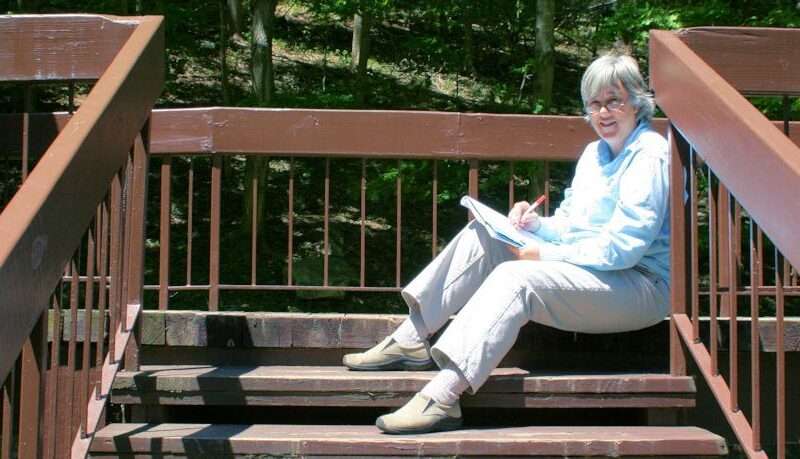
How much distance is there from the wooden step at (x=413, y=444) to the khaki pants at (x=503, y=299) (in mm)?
234

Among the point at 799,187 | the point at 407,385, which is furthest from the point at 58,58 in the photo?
the point at 799,187

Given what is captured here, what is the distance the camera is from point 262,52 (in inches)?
510

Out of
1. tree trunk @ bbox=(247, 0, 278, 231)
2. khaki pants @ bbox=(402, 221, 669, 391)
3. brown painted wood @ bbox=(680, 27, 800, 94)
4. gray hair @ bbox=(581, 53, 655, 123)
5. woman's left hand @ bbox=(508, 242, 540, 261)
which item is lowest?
khaki pants @ bbox=(402, 221, 669, 391)

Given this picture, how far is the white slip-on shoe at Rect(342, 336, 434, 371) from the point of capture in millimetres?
3859

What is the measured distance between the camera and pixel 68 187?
2.58 meters

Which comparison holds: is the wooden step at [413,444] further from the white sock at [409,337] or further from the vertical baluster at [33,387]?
the vertical baluster at [33,387]

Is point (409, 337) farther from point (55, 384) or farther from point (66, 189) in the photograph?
point (66, 189)

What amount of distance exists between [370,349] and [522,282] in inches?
31.7

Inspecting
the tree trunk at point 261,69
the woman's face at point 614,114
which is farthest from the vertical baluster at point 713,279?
the tree trunk at point 261,69

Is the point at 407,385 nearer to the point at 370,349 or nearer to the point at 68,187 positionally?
the point at 370,349

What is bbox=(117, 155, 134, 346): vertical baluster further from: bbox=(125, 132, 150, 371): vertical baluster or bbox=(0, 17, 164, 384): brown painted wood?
→ bbox=(0, 17, 164, 384): brown painted wood

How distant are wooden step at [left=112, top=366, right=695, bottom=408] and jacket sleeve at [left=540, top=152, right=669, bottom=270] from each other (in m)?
0.42

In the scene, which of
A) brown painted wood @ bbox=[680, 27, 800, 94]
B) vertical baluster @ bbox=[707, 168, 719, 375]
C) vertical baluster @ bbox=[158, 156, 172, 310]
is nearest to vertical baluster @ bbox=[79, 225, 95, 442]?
vertical baluster @ bbox=[158, 156, 172, 310]

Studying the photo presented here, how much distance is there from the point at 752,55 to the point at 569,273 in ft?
3.66
